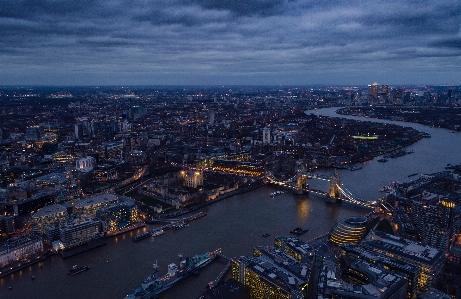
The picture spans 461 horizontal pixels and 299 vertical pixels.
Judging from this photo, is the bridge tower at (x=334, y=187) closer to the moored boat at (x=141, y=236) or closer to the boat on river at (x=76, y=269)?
the moored boat at (x=141, y=236)

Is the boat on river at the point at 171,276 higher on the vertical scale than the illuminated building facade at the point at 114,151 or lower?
lower

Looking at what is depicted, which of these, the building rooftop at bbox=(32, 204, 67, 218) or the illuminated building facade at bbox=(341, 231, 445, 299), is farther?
the building rooftop at bbox=(32, 204, 67, 218)

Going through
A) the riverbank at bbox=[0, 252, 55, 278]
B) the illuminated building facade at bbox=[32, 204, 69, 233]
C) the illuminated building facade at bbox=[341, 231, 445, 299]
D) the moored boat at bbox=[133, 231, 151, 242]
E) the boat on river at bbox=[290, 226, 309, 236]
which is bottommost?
the riverbank at bbox=[0, 252, 55, 278]

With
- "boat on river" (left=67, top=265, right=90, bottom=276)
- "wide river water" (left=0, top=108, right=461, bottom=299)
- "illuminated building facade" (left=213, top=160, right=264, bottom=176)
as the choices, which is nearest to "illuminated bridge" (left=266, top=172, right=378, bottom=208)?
"wide river water" (left=0, top=108, right=461, bottom=299)

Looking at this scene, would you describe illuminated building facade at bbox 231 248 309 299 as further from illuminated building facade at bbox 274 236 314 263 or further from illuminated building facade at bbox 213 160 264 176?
illuminated building facade at bbox 213 160 264 176

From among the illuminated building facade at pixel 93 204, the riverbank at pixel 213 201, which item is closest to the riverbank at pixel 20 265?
the illuminated building facade at pixel 93 204

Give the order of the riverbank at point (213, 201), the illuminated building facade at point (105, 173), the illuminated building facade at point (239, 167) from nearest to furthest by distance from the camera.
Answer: the riverbank at point (213, 201)
the illuminated building facade at point (105, 173)
the illuminated building facade at point (239, 167)
